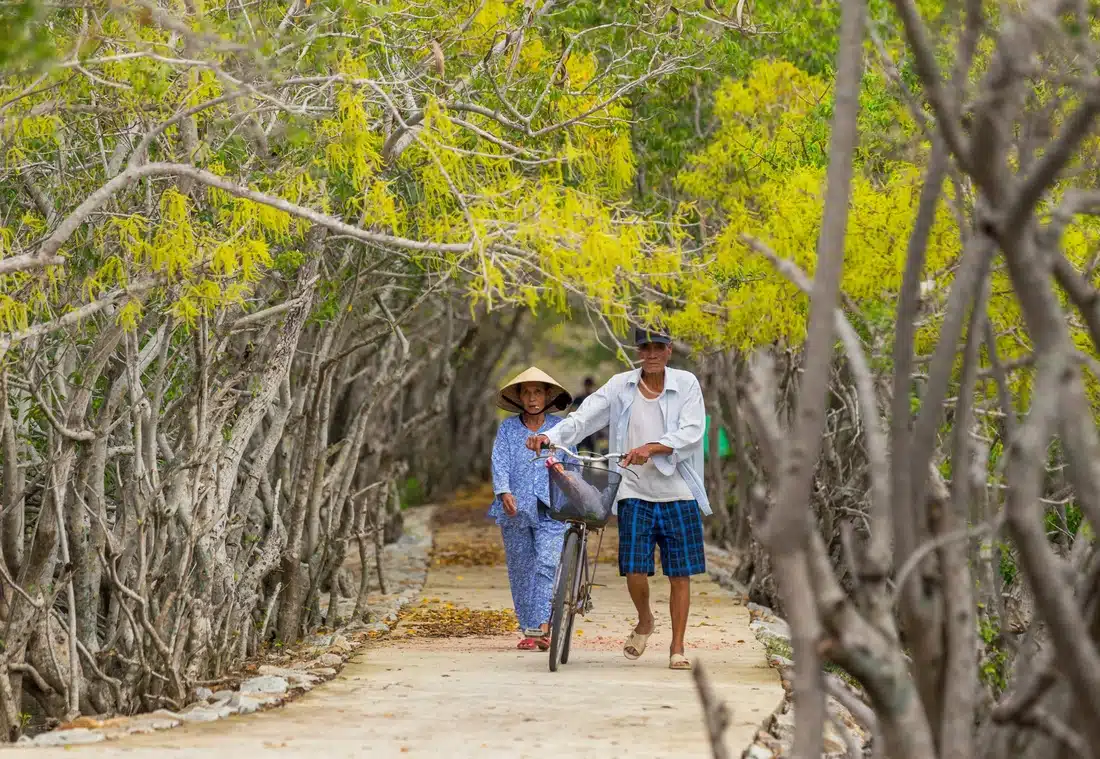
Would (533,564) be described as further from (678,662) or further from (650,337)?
(650,337)

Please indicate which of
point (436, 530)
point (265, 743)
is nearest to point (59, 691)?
point (265, 743)

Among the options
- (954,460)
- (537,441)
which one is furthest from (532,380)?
(954,460)

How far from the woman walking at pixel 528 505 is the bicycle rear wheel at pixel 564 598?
1.02 metres

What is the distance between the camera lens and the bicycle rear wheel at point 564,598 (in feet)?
28.8

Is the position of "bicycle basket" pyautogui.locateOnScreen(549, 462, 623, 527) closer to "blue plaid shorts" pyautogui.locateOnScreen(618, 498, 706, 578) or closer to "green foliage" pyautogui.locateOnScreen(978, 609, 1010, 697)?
"blue plaid shorts" pyautogui.locateOnScreen(618, 498, 706, 578)

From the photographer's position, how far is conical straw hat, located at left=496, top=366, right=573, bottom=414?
400 inches

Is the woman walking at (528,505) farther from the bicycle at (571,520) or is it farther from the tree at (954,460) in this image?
the tree at (954,460)

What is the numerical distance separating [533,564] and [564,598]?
1380 millimetres

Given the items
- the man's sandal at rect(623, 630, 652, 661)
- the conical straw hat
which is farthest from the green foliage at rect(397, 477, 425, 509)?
the man's sandal at rect(623, 630, 652, 661)

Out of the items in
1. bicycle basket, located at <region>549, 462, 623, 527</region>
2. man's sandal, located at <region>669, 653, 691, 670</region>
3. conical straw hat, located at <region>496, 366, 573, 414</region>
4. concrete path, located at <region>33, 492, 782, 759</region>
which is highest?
conical straw hat, located at <region>496, 366, 573, 414</region>

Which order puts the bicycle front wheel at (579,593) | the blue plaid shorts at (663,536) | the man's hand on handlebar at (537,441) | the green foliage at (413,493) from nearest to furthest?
the man's hand on handlebar at (537,441)
the bicycle front wheel at (579,593)
the blue plaid shorts at (663,536)
the green foliage at (413,493)

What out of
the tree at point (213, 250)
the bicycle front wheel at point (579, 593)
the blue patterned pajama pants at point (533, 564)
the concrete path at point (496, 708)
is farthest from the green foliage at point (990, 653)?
the blue patterned pajama pants at point (533, 564)

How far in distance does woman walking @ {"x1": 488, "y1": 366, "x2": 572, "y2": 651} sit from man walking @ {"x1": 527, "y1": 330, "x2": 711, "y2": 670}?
899mm

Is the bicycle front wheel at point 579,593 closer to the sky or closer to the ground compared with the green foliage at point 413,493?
closer to the ground
